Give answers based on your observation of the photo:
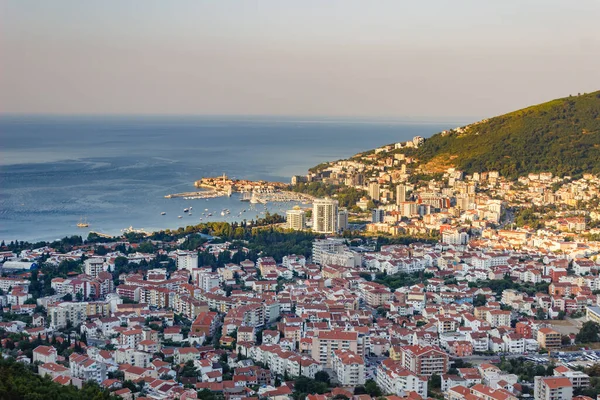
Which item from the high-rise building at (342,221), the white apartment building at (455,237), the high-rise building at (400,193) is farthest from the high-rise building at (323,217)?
the high-rise building at (400,193)

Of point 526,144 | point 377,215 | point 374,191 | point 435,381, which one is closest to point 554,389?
point 435,381

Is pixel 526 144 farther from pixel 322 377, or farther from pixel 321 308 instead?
pixel 322 377

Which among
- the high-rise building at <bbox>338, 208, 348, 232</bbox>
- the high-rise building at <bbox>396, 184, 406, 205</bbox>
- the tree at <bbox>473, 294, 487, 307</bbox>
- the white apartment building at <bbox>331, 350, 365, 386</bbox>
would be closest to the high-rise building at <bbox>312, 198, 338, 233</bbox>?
the high-rise building at <bbox>338, 208, 348, 232</bbox>

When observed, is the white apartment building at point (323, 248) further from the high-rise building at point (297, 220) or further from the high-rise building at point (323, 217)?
the high-rise building at point (297, 220)

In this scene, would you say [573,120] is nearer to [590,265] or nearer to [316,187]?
[316,187]

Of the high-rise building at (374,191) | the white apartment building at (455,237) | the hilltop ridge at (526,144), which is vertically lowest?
the white apartment building at (455,237)


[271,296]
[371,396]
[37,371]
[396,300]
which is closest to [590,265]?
[396,300]
